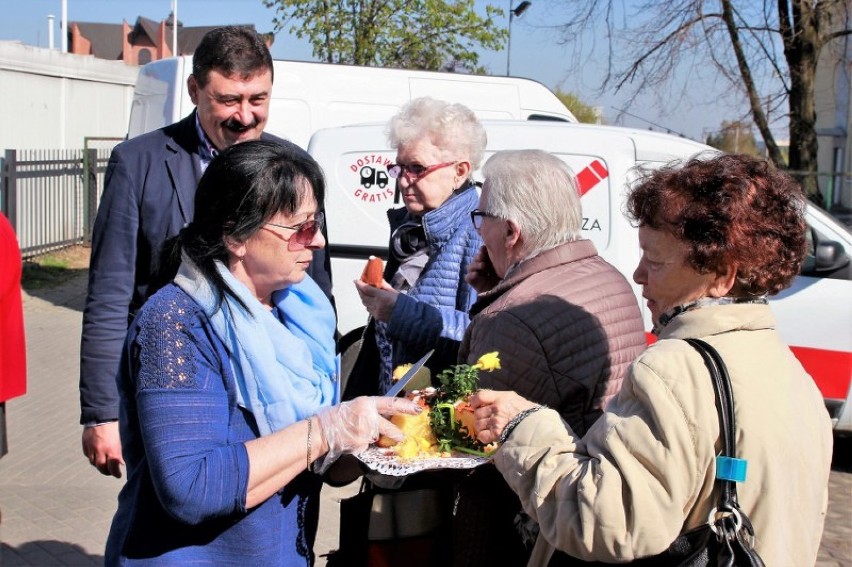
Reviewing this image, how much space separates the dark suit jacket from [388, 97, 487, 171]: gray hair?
2.66 feet

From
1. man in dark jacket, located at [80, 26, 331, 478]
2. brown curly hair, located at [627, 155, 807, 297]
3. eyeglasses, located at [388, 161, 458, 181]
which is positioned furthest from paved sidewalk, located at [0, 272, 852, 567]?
brown curly hair, located at [627, 155, 807, 297]

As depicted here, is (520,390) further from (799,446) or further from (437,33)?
(437,33)

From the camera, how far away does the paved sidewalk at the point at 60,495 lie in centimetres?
500

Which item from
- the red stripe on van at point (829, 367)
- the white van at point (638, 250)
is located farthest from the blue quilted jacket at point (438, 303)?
the red stripe on van at point (829, 367)

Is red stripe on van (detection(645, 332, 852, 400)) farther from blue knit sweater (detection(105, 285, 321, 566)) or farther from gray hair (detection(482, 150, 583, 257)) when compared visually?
blue knit sweater (detection(105, 285, 321, 566))

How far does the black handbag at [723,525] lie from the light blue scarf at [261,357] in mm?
941

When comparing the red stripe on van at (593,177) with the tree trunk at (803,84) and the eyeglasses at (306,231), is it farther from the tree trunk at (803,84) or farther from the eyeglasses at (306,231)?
the tree trunk at (803,84)

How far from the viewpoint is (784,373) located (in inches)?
→ 77.2

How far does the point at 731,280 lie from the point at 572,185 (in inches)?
30.8

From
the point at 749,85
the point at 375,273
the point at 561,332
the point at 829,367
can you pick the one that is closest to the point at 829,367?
the point at 829,367

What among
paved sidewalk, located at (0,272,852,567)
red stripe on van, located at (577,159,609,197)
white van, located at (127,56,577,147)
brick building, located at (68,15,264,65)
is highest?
brick building, located at (68,15,264,65)

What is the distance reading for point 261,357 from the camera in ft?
6.93

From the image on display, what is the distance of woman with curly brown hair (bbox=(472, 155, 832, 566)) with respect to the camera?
1847 mm

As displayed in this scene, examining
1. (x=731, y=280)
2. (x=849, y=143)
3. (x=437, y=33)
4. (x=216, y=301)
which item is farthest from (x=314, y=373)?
(x=849, y=143)
